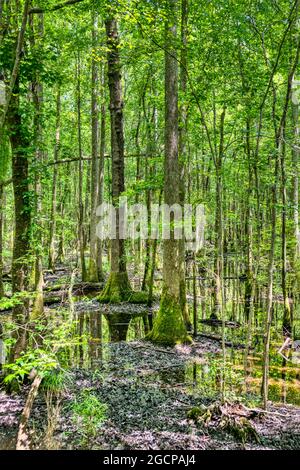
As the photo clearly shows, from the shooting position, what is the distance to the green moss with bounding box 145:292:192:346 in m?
8.55

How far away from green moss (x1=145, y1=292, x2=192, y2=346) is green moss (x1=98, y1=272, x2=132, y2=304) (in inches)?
195

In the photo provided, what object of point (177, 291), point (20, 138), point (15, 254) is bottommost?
point (177, 291)

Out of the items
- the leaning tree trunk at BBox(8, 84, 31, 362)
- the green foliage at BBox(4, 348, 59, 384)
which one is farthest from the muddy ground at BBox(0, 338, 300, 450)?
the leaning tree trunk at BBox(8, 84, 31, 362)

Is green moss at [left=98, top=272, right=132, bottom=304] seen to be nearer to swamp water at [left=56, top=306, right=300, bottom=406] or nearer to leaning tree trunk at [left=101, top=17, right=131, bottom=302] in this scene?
leaning tree trunk at [left=101, top=17, right=131, bottom=302]

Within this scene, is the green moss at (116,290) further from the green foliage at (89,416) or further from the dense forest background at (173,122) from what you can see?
the green foliage at (89,416)

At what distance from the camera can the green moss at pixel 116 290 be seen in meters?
13.4

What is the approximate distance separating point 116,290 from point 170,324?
5.30 m

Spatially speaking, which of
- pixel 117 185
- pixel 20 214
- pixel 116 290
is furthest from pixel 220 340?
pixel 117 185

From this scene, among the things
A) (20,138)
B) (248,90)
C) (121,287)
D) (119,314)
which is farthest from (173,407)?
(121,287)

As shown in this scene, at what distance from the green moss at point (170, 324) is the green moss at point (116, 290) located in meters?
4.95

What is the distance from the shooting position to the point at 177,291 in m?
8.70
